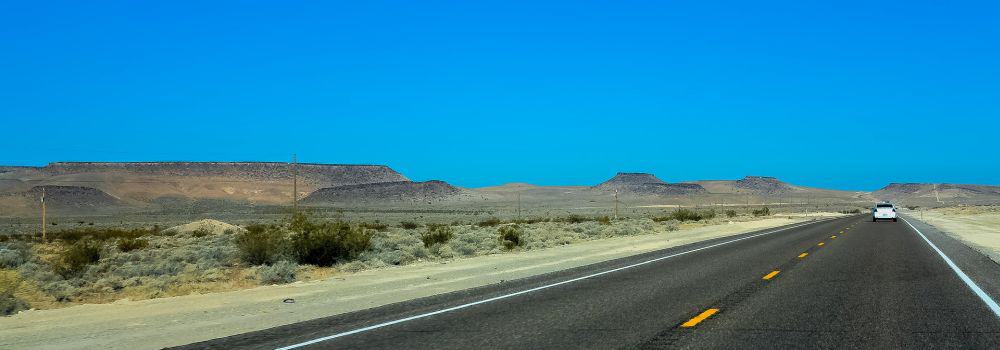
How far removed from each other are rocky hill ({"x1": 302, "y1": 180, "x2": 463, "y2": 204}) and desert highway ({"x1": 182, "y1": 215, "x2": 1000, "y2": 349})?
432 feet

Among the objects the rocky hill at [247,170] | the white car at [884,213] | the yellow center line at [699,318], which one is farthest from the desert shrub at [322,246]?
the rocky hill at [247,170]

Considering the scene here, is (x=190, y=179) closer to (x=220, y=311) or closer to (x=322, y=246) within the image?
(x=322, y=246)

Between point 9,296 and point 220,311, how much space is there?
3.72 metres

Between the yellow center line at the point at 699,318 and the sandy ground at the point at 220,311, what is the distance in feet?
15.8

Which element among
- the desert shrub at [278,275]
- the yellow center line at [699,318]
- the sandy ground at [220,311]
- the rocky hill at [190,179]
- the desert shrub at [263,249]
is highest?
the rocky hill at [190,179]

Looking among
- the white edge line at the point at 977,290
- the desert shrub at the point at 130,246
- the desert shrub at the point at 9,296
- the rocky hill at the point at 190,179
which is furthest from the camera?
the rocky hill at the point at 190,179

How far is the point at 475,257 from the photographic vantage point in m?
24.3

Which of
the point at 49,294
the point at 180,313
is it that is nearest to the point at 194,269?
the point at 49,294

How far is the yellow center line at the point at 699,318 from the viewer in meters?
9.28

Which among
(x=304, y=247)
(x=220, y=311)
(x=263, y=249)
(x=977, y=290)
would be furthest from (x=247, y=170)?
(x=977, y=290)

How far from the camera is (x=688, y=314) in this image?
10.2 metres

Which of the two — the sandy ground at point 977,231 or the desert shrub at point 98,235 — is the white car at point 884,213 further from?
the desert shrub at point 98,235

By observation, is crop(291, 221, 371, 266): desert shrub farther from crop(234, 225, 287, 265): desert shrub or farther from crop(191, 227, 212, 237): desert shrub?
crop(191, 227, 212, 237): desert shrub

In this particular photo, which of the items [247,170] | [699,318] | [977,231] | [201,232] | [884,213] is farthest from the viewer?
[247,170]
